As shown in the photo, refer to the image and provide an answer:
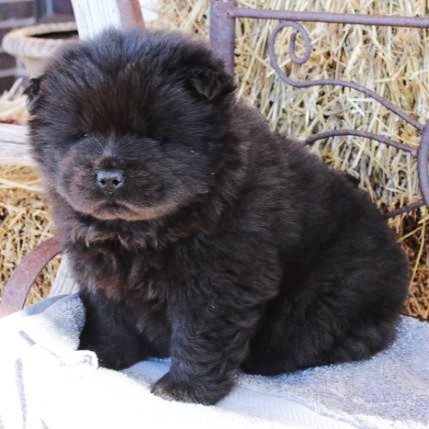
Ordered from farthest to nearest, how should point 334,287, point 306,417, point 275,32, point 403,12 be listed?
point 403,12
point 275,32
point 334,287
point 306,417

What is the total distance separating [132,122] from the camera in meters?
1.80

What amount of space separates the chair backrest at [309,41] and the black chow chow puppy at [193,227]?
371 millimetres

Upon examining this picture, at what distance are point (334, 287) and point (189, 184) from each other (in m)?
0.64

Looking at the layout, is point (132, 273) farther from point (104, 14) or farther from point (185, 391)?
point (104, 14)

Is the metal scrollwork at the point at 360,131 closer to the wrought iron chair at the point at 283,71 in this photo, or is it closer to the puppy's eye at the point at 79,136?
the wrought iron chair at the point at 283,71

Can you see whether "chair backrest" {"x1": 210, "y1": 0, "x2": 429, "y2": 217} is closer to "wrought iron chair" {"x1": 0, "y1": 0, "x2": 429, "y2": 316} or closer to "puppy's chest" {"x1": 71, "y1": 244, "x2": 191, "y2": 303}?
"wrought iron chair" {"x1": 0, "y1": 0, "x2": 429, "y2": 316}

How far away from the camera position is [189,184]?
72.7 inches

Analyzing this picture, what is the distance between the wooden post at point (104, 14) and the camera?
2668mm

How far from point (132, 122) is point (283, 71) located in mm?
1270

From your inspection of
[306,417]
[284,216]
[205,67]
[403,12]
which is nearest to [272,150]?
[284,216]

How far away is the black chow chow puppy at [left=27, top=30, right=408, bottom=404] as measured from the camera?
5.93 feet

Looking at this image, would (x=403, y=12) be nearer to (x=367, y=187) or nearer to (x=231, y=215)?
(x=367, y=187)

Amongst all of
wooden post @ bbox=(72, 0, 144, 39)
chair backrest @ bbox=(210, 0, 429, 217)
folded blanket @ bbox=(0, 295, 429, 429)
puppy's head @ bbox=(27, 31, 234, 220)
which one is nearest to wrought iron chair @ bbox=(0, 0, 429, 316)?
chair backrest @ bbox=(210, 0, 429, 217)

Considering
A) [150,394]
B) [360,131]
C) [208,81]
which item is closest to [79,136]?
[208,81]
